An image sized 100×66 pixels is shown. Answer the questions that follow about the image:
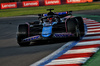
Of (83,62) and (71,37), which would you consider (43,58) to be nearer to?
(83,62)

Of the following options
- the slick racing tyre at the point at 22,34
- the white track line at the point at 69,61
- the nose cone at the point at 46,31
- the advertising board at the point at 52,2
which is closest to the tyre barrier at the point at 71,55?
the white track line at the point at 69,61

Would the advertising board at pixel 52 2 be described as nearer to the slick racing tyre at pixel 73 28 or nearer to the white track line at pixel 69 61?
the slick racing tyre at pixel 73 28

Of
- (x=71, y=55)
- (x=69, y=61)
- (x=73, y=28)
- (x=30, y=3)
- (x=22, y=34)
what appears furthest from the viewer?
(x=30, y=3)

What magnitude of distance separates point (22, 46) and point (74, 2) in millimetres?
36675

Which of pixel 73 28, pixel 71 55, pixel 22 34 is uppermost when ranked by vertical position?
pixel 73 28

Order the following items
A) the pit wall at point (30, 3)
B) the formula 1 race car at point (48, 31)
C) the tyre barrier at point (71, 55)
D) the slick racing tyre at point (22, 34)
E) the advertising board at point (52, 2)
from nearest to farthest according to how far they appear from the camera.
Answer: the tyre barrier at point (71, 55), the formula 1 race car at point (48, 31), the slick racing tyre at point (22, 34), the pit wall at point (30, 3), the advertising board at point (52, 2)

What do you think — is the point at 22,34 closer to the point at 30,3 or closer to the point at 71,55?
the point at 71,55

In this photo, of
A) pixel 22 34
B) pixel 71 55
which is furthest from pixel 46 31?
pixel 71 55

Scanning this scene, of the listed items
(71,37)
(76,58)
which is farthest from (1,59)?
(71,37)

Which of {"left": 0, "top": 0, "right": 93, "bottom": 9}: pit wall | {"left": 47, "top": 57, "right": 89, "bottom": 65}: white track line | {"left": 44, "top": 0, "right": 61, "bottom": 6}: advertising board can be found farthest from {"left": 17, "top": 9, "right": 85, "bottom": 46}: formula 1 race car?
{"left": 0, "top": 0, "right": 93, "bottom": 9}: pit wall

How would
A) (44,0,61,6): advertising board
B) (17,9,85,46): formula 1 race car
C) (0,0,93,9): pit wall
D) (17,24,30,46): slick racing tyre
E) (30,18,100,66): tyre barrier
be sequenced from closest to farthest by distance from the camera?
(30,18,100,66): tyre barrier, (17,9,85,46): formula 1 race car, (17,24,30,46): slick racing tyre, (0,0,93,9): pit wall, (44,0,61,6): advertising board

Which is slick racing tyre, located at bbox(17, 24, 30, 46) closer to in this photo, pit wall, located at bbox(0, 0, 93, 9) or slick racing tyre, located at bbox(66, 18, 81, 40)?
slick racing tyre, located at bbox(66, 18, 81, 40)

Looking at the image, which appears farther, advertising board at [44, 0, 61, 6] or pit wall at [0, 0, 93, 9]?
advertising board at [44, 0, 61, 6]

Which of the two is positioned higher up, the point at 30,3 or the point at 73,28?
the point at 73,28
